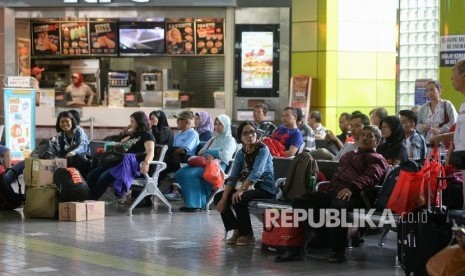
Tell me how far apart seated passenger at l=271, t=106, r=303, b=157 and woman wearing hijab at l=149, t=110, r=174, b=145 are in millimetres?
2589

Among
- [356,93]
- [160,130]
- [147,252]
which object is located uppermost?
[356,93]

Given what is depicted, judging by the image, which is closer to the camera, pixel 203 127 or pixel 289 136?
pixel 289 136

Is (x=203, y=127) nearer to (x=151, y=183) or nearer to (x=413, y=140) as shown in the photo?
(x=151, y=183)

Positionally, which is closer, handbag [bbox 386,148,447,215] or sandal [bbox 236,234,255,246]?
handbag [bbox 386,148,447,215]

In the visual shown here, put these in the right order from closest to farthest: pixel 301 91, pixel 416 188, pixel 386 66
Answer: pixel 416 188, pixel 301 91, pixel 386 66

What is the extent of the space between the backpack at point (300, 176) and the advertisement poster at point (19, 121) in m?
8.81

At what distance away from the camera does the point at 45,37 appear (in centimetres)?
2275

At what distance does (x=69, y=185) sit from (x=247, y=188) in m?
3.13

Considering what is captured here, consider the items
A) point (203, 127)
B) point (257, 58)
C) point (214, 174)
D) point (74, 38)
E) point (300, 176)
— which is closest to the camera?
point (300, 176)

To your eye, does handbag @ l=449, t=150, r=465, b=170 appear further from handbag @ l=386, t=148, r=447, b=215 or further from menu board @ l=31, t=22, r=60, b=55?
menu board @ l=31, t=22, r=60, b=55

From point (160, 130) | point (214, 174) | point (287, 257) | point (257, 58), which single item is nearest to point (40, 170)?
point (214, 174)

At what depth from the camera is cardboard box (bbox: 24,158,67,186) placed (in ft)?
44.4

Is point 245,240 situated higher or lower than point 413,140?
lower

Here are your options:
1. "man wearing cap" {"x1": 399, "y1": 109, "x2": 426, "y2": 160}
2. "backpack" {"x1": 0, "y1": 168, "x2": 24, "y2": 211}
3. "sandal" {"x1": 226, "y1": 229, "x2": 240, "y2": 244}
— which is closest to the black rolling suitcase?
"sandal" {"x1": 226, "y1": 229, "x2": 240, "y2": 244}
